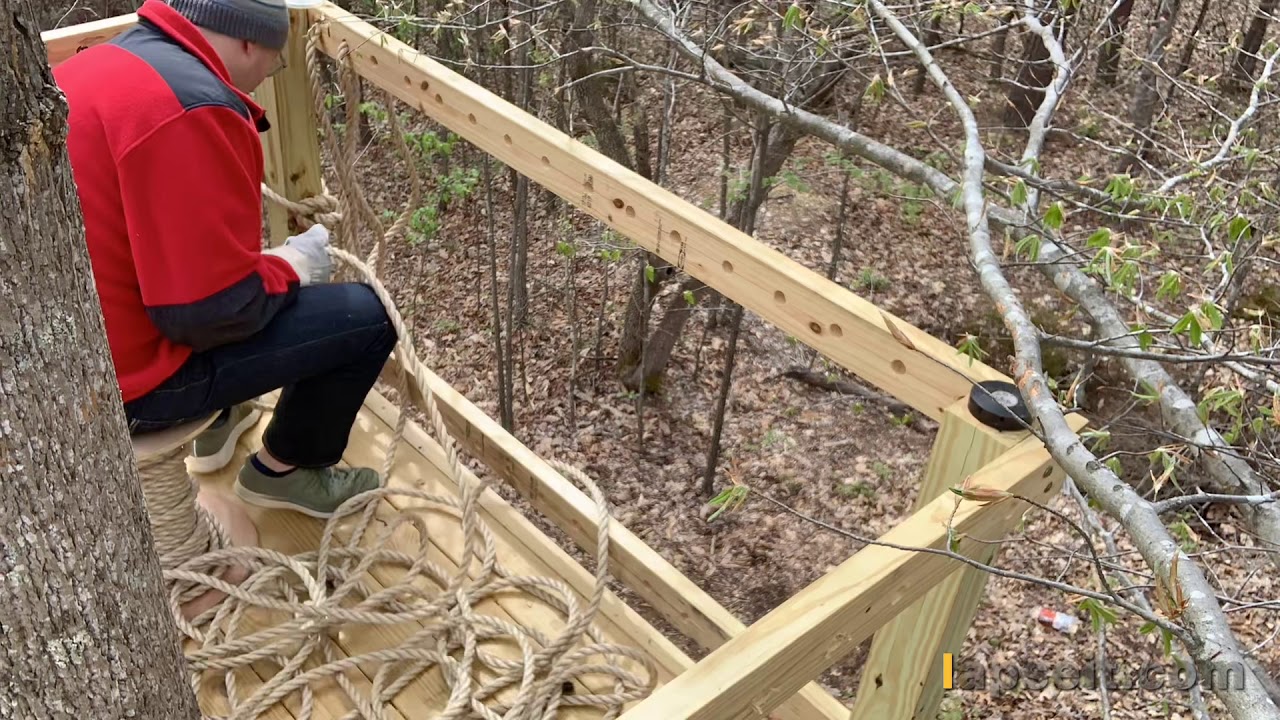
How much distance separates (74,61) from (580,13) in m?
3.19

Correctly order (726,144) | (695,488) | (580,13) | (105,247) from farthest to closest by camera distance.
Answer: (695,488)
(726,144)
(580,13)
(105,247)

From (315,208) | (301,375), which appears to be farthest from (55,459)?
(315,208)

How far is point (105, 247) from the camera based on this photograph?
1.75 metres

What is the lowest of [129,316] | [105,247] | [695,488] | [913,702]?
[695,488]

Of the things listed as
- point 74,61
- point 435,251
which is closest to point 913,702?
point 74,61

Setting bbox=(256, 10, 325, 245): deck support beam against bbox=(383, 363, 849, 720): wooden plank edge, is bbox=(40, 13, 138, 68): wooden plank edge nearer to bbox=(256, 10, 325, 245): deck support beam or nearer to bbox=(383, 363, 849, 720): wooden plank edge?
bbox=(256, 10, 325, 245): deck support beam

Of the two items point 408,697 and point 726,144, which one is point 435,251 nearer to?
point 726,144

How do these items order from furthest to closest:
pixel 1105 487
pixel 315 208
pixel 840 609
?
1. pixel 315 208
2. pixel 840 609
3. pixel 1105 487

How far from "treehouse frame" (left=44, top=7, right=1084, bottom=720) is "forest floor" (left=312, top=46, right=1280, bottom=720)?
2.34 m

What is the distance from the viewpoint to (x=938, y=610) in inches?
66.6

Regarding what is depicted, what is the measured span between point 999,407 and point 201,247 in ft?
4.54

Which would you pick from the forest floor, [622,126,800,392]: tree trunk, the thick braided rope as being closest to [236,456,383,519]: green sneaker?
the thick braided rope

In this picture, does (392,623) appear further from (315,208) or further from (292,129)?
(292,129)

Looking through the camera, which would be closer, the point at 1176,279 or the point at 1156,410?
the point at 1176,279
